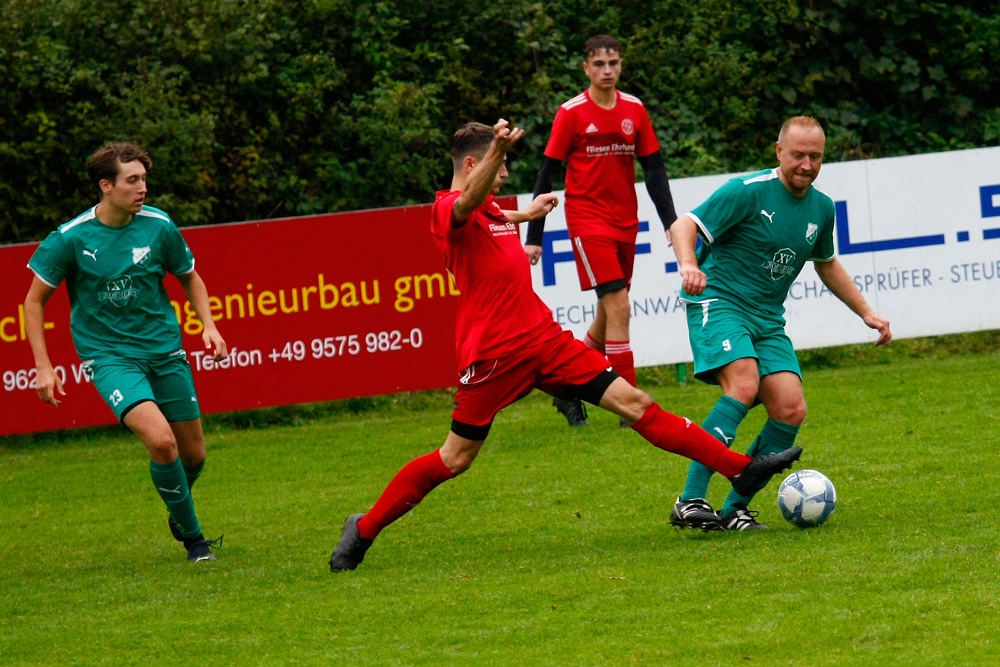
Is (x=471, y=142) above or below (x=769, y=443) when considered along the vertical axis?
above

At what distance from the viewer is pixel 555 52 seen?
1584cm

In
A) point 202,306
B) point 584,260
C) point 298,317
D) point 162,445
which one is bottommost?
point 162,445

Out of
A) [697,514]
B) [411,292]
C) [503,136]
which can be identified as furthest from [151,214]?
[411,292]

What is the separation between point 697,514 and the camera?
20.6 feet

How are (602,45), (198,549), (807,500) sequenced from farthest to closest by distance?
(602,45)
(198,549)
(807,500)

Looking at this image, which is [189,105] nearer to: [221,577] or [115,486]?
[115,486]

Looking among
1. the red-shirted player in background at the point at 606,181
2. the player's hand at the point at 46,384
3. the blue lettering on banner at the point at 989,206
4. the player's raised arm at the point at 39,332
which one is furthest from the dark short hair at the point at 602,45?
the blue lettering on banner at the point at 989,206

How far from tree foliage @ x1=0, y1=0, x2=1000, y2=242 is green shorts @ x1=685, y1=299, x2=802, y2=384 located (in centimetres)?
810

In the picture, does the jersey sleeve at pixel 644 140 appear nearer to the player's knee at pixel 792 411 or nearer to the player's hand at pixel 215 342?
the player's knee at pixel 792 411

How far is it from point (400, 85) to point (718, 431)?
9032 millimetres

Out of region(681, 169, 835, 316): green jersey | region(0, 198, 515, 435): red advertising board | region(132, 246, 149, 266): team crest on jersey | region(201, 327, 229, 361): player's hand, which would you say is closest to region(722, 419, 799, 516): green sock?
region(681, 169, 835, 316): green jersey

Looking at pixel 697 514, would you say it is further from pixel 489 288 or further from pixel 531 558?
pixel 489 288

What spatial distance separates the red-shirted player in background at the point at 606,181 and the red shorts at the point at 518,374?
10.0 ft

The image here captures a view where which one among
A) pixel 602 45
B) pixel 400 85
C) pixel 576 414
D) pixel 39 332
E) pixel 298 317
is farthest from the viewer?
pixel 400 85
